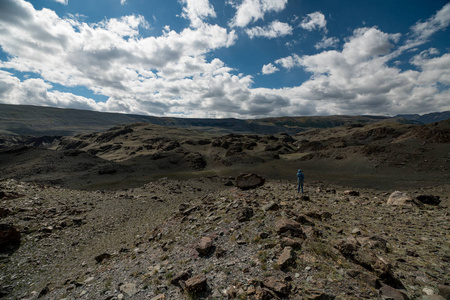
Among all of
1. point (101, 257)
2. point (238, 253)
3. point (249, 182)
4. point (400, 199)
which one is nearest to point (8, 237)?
point (101, 257)

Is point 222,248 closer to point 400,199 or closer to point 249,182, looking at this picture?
point 249,182

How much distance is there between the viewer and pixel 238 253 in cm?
800

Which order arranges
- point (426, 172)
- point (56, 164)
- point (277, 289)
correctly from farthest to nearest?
point (56, 164) < point (426, 172) < point (277, 289)

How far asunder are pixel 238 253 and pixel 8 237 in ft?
49.5

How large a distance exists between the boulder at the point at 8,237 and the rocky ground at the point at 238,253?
2.4 inches

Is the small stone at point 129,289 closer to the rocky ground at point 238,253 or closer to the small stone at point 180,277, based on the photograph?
the rocky ground at point 238,253

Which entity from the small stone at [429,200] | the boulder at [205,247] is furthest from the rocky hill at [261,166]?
the boulder at [205,247]

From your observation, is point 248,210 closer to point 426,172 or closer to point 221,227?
point 221,227

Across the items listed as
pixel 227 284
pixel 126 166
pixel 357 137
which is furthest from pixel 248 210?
pixel 357 137

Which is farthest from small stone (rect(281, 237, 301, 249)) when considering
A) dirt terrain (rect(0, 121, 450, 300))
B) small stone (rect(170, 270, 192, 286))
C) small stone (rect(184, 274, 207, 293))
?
small stone (rect(170, 270, 192, 286))

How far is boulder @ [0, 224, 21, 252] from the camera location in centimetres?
1220

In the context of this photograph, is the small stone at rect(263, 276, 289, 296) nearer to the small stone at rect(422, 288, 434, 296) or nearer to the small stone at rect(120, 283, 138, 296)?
the small stone at rect(422, 288, 434, 296)

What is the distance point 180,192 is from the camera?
30.8 m

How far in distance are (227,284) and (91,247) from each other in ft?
40.5
